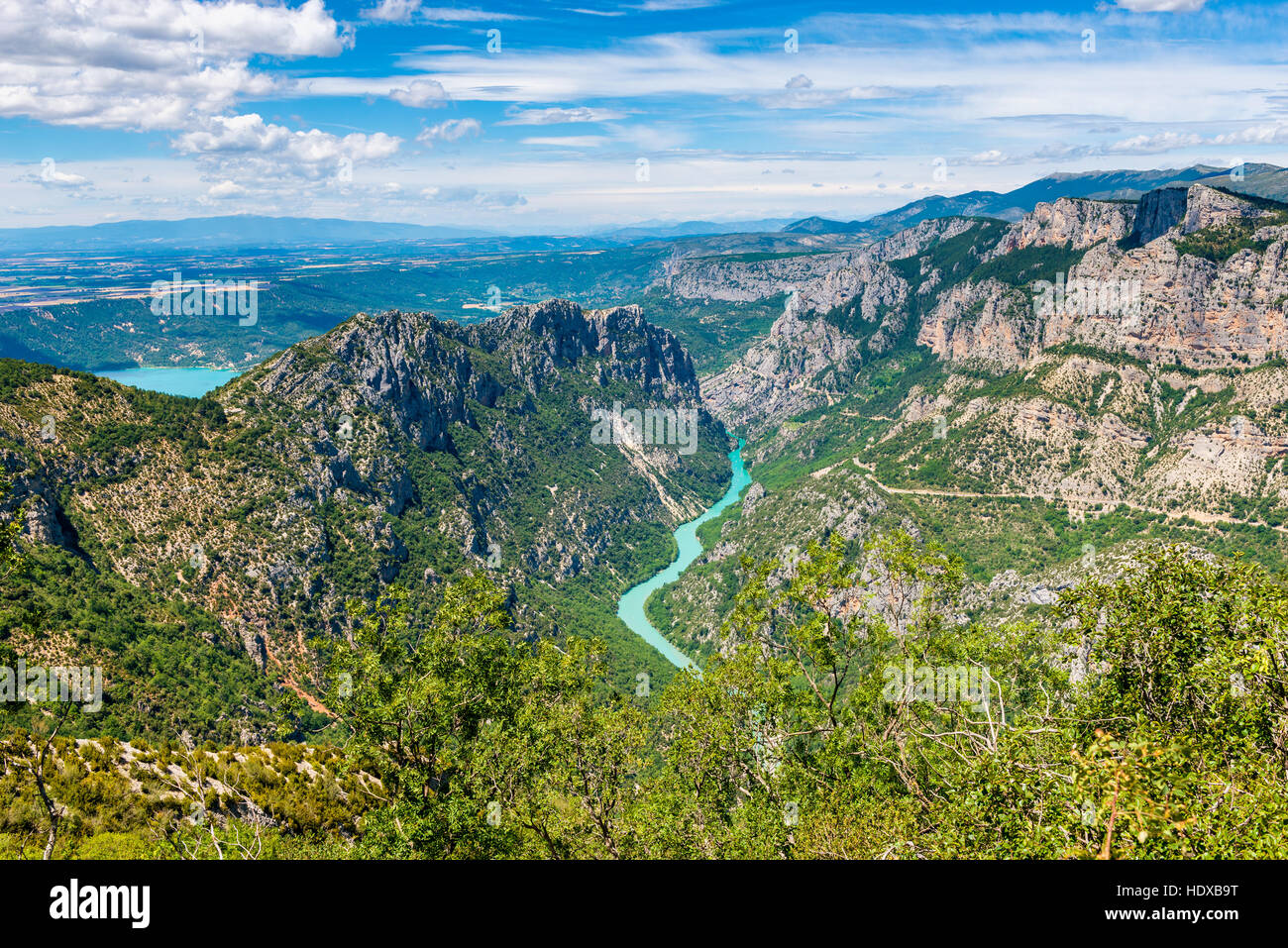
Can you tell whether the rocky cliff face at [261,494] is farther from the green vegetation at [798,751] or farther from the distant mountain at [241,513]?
the green vegetation at [798,751]

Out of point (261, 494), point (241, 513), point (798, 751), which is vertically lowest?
point (241, 513)

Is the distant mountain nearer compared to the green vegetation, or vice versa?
the green vegetation

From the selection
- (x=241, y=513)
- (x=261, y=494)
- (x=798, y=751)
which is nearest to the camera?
(x=798, y=751)

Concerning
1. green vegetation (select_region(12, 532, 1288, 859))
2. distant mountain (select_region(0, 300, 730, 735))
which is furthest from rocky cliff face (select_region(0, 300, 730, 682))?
green vegetation (select_region(12, 532, 1288, 859))

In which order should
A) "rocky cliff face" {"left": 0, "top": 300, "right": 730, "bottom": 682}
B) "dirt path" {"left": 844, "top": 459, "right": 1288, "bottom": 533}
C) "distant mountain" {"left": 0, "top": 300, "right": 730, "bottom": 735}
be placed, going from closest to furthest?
"distant mountain" {"left": 0, "top": 300, "right": 730, "bottom": 735} < "rocky cliff face" {"left": 0, "top": 300, "right": 730, "bottom": 682} < "dirt path" {"left": 844, "top": 459, "right": 1288, "bottom": 533}

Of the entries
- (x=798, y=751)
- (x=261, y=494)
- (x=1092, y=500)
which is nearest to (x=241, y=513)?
(x=261, y=494)

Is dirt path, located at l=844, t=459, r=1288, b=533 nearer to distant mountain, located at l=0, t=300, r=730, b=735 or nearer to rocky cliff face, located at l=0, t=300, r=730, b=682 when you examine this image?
distant mountain, located at l=0, t=300, r=730, b=735

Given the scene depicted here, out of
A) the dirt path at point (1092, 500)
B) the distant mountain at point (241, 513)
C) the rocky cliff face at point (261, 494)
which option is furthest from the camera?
the dirt path at point (1092, 500)

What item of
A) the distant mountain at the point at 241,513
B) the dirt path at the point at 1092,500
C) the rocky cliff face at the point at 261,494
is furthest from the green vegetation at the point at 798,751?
the dirt path at the point at 1092,500

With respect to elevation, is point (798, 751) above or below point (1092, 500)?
above

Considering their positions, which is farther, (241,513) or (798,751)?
(241,513)

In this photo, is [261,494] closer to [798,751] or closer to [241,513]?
[241,513]

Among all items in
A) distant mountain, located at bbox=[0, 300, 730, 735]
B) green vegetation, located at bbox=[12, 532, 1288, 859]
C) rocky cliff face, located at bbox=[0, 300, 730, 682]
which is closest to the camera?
green vegetation, located at bbox=[12, 532, 1288, 859]
